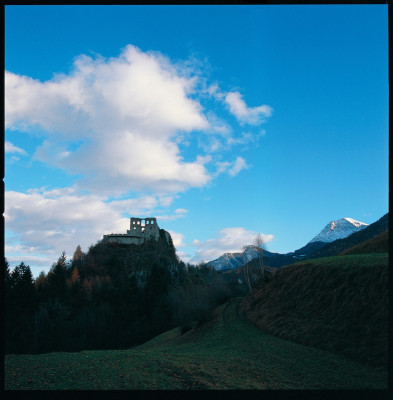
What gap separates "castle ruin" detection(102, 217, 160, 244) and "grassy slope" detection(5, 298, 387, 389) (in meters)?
56.2

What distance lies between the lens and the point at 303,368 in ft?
52.0

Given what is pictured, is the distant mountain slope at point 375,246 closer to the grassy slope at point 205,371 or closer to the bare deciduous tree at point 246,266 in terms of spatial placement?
the bare deciduous tree at point 246,266

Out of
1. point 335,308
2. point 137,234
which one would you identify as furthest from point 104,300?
point 335,308

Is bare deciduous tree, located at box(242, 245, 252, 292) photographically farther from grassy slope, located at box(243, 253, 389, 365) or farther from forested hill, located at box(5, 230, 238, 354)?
grassy slope, located at box(243, 253, 389, 365)

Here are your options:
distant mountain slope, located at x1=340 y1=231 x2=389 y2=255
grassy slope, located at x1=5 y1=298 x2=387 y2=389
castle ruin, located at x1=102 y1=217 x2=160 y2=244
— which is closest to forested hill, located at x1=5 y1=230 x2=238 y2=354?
castle ruin, located at x1=102 y1=217 x2=160 y2=244

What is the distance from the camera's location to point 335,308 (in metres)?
22.9

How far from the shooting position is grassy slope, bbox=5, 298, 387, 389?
34.4ft

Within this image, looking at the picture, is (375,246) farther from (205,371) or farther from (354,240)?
(354,240)

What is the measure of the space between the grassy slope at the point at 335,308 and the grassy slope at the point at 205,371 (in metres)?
1.51

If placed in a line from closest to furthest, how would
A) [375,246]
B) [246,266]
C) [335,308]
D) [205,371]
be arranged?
[205,371] < [335,308] < [375,246] < [246,266]

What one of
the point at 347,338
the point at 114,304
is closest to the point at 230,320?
the point at 347,338

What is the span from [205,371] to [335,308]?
14.2 metres

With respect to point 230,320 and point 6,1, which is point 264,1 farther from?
point 230,320

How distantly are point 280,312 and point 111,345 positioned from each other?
3302 cm
